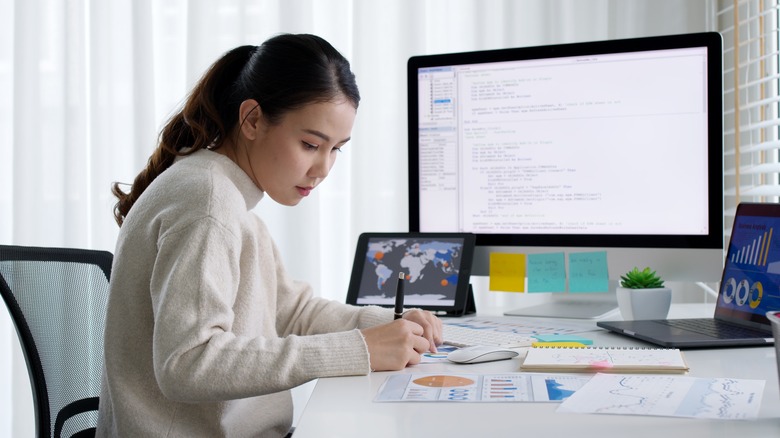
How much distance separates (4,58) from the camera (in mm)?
2340

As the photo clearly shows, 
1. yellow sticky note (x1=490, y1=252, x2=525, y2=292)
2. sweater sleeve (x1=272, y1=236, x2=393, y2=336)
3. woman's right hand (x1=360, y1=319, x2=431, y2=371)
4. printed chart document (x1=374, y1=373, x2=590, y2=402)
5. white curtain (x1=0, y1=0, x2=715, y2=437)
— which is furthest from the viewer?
white curtain (x1=0, y1=0, x2=715, y2=437)

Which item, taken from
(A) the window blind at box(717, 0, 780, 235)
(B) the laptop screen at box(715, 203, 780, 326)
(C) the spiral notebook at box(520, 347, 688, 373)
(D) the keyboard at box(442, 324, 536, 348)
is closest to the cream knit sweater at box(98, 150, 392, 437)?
(D) the keyboard at box(442, 324, 536, 348)

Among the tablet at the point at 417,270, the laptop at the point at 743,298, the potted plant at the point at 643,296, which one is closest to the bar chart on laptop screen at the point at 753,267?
the laptop at the point at 743,298

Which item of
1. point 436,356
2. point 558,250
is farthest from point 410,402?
point 558,250

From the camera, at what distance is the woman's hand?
929 mm

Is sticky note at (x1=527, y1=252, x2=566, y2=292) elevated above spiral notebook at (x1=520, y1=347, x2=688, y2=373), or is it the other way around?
sticky note at (x1=527, y1=252, x2=566, y2=292)

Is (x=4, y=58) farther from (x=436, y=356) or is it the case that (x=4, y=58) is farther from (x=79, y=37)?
(x=436, y=356)

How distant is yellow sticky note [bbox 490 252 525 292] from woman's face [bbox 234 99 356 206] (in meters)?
0.51

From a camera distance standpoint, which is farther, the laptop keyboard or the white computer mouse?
the laptop keyboard

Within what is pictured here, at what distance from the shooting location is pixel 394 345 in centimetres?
95

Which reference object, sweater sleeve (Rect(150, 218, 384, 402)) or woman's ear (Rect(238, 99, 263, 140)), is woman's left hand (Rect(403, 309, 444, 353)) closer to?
sweater sleeve (Rect(150, 218, 384, 402))

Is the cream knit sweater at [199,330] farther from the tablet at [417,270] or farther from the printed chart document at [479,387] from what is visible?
the tablet at [417,270]

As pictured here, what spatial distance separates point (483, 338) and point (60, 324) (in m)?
0.61

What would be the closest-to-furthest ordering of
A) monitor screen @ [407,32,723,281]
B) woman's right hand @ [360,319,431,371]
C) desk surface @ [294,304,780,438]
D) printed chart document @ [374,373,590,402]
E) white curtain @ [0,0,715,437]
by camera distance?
1. desk surface @ [294,304,780,438]
2. printed chart document @ [374,373,590,402]
3. woman's right hand @ [360,319,431,371]
4. monitor screen @ [407,32,723,281]
5. white curtain @ [0,0,715,437]
